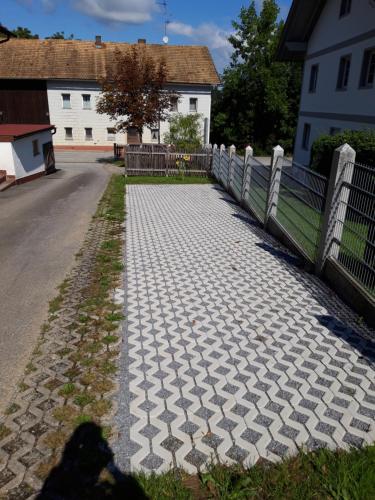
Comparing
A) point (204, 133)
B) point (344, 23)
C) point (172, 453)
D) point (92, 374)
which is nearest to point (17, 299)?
point (92, 374)

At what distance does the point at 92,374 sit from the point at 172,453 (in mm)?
1378

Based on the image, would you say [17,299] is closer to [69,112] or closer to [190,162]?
[190,162]

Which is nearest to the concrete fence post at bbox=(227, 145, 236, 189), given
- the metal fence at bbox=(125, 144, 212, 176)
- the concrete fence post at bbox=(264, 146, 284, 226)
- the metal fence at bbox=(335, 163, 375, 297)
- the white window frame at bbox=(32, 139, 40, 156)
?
the metal fence at bbox=(125, 144, 212, 176)

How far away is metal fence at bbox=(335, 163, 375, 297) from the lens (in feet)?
17.7

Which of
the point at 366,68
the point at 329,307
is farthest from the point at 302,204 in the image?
the point at 366,68

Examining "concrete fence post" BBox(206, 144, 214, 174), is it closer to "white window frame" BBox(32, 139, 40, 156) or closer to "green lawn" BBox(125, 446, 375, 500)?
"white window frame" BBox(32, 139, 40, 156)

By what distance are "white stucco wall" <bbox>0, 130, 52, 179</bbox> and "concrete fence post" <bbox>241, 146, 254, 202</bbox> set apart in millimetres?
11442

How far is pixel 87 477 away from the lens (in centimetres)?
306

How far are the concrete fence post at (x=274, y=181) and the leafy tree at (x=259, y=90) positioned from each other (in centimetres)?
2985

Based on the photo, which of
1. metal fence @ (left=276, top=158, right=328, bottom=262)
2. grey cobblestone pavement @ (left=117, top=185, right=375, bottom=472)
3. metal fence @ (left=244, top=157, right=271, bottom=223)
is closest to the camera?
grey cobblestone pavement @ (left=117, top=185, right=375, bottom=472)

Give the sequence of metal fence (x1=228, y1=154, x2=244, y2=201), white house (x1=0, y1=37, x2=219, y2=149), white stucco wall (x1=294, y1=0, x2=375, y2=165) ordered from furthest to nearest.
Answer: white house (x1=0, y1=37, x2=219, y2=149)
white stucco wall (x1=294, y1=0, x2=375, y2=165)
metal fence (x1=228, y1=154, x2=244, y2=201)

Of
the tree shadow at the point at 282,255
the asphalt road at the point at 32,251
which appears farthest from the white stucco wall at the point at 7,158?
the tree shadow at the point at 282,255

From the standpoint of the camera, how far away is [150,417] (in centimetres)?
364

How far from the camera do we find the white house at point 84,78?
3394 centimetres
